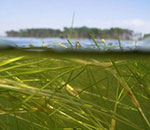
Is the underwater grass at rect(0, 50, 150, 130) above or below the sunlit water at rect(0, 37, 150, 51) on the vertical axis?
below

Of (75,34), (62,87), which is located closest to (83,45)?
(75,34)

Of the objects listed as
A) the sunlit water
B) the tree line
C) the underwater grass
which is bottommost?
the underwater grass

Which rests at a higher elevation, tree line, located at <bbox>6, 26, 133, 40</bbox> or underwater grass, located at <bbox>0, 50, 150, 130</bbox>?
tree line, located at <bbox>6, 26, 133, 40</bbox>

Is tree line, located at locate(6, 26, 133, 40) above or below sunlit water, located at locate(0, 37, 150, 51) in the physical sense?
above

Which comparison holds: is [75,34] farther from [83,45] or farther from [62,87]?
[62,87]

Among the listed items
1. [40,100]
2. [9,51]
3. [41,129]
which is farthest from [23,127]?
[9,51]

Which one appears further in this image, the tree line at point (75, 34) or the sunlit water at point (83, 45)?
the tree line at point (75, 34)

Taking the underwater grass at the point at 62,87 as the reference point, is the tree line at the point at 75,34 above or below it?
above

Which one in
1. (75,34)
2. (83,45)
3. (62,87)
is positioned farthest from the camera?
(75,34)

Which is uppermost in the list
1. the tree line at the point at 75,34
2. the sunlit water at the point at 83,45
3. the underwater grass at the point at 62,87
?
the tree line at the point at 75,34

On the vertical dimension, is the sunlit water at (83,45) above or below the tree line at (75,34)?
below

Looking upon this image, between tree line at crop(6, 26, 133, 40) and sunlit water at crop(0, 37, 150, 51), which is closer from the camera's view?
sunlit water at crop(0, 37, 150, 51)
